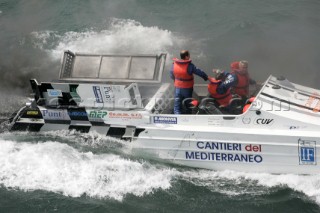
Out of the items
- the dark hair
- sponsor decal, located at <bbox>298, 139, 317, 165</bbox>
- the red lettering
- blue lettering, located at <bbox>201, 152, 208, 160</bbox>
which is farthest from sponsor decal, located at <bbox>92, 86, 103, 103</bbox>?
sponsor decal, located at <bbox>298, 139, 317, 165</bbox>

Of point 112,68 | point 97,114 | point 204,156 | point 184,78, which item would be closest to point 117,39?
point 112,68

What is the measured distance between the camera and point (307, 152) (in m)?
8.45

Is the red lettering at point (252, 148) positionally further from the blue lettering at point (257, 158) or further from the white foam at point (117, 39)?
the white foam at point (117, 39)

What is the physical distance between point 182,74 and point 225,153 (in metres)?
1.79

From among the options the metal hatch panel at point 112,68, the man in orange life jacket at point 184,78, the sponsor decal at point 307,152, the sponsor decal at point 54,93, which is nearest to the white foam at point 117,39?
the metal hatch panel at point 112,68

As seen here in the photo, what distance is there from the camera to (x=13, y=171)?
31.1 ft

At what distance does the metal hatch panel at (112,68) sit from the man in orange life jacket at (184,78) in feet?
1.31

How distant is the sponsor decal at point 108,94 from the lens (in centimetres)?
966

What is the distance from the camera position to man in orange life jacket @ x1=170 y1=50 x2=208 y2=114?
9.23m

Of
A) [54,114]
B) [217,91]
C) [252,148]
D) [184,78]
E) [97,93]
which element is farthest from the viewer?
[54,114]

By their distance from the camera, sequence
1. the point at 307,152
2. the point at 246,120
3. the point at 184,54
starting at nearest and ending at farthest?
the point at 307,152, the point at 246,120, the point at 184,54

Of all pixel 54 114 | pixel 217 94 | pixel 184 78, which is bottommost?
pixel 54 114

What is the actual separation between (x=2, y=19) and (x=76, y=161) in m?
10.6

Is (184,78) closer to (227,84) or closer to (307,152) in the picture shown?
(227,84)
